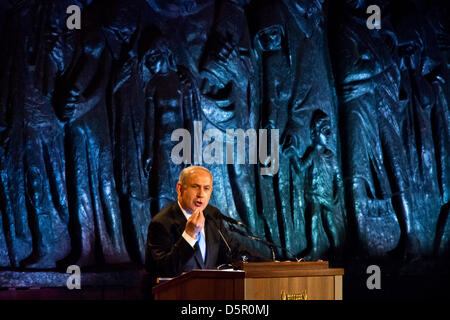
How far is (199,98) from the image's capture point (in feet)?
22.0

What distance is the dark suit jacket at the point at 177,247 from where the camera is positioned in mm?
3480

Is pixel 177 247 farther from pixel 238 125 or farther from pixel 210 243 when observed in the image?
pixel 238 125

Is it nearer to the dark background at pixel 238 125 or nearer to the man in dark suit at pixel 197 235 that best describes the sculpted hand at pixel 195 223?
the man in dark suit at pixel 197 235

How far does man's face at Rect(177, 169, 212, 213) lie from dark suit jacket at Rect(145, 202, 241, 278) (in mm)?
118

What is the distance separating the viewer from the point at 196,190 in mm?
3775

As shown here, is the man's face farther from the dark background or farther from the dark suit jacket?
the dark background

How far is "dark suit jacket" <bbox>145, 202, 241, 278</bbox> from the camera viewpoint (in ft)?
11.4

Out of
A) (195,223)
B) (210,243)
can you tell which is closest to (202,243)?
(210,243)

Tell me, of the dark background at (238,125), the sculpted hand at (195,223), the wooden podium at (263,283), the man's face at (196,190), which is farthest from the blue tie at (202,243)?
the dark background at (238,125)

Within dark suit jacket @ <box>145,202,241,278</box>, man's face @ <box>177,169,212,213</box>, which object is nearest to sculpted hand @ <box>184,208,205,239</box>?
dark suit jacket @ <box>145,202,241,278</box>

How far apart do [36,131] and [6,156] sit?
367 mm

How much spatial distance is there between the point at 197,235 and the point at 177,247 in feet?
0.64
